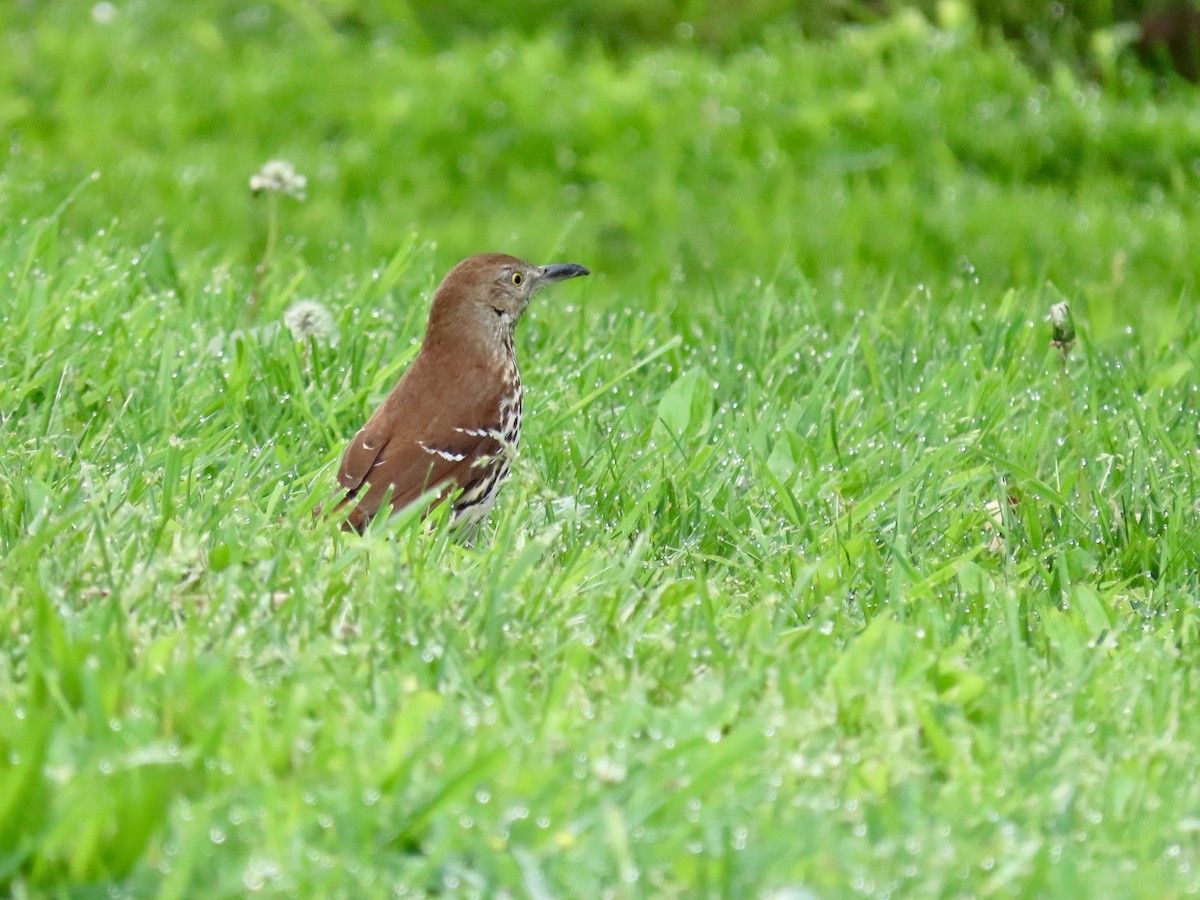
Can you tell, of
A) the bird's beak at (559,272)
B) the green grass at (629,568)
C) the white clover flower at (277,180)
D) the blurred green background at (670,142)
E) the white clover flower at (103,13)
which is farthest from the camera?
the white clover flower at (103,13)

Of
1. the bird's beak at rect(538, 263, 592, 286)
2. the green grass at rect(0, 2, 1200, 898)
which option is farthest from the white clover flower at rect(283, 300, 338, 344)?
the bird's beak at rect(538, 263, 592, 286)

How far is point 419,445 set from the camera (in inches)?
160

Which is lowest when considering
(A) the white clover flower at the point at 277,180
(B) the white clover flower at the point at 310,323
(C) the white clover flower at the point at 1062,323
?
(B) the white clover flower at the point at 310,323

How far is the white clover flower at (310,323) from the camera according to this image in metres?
4.93

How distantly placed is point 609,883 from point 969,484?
7.02 feet

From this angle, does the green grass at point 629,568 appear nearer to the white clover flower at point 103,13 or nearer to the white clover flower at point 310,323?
the white clover flower at point 310,323

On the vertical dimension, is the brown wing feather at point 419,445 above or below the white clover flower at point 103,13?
above

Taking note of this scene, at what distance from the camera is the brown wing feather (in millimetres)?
3996

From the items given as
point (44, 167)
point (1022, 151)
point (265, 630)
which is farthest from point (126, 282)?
point (1022, 151)

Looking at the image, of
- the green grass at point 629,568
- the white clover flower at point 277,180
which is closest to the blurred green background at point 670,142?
the green grass at point 629,568

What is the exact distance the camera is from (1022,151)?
8758 millimetres

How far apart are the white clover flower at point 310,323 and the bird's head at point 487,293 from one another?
0.56 m

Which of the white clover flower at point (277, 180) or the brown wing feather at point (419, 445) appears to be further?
the white clover flower at point (277, 180)

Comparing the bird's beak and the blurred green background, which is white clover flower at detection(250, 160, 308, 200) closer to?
the bird's beak
